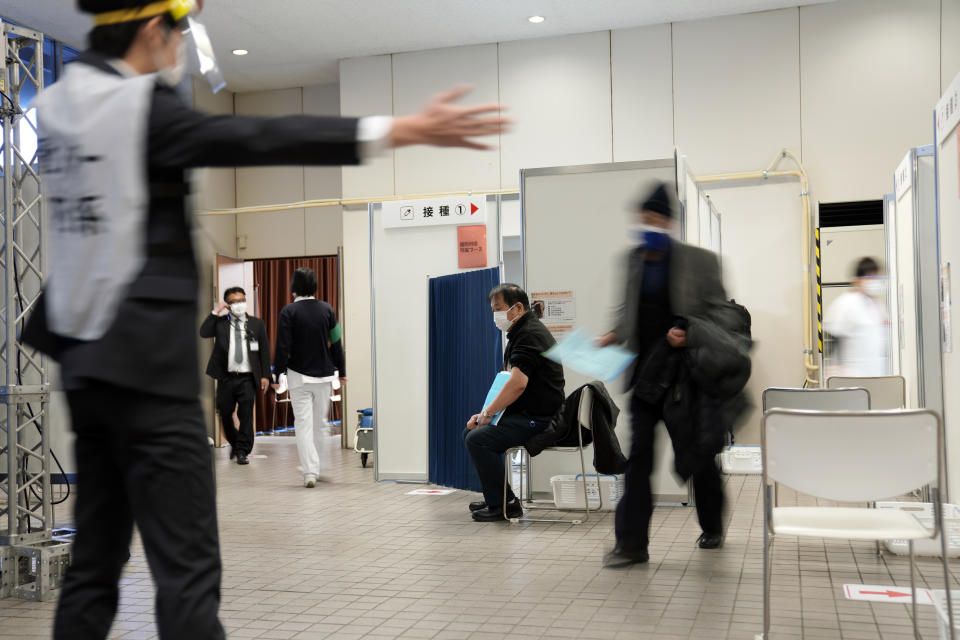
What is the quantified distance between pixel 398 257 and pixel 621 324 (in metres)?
3.12

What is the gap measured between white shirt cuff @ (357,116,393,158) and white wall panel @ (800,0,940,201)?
25.8 feet

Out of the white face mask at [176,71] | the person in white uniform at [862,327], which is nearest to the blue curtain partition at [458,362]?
the person in white uniform at [862,327]

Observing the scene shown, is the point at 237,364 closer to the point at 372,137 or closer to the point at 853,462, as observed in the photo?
the point at 853,462

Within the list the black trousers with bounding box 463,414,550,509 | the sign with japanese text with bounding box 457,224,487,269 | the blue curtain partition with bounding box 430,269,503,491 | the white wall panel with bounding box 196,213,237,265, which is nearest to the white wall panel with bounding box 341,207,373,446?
the white wall panel with bounding box 196,213,237,265

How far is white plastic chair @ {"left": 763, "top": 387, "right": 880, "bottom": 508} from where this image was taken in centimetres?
381

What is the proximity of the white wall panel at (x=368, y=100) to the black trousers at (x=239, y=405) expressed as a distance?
2.49 m

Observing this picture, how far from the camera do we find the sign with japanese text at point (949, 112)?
13.5 feet

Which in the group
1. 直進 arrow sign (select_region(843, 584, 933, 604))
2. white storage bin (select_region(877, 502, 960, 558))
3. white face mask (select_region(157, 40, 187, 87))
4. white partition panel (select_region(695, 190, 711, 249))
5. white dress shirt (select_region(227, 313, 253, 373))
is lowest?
直進 arrow sign (select_region(843, 584, 933, 604))

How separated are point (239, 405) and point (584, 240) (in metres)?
4.20

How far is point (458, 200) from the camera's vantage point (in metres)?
6.74

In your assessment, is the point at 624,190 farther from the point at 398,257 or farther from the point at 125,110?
the point at 125,110

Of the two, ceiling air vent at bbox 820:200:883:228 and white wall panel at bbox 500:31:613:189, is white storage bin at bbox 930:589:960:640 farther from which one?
white wall panel at bbox 500:31:613:189

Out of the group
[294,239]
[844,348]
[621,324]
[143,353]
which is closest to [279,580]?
[621,324]

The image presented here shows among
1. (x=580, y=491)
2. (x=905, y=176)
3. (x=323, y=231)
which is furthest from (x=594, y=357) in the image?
(x=323, y=231)
